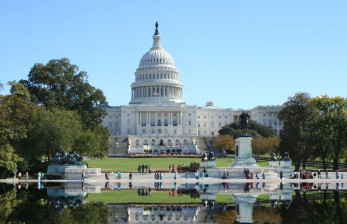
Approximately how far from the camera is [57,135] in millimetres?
56156

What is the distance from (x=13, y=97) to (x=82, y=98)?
890 inches

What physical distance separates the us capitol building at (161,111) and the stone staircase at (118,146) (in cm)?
2108

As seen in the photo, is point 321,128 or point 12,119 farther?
point 321,128

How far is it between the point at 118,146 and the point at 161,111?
38.8 metres

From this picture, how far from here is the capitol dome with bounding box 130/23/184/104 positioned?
533 ft

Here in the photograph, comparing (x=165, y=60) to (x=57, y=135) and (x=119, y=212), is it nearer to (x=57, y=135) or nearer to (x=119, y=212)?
(x=57, y=135)

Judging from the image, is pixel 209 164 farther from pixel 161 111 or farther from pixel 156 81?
pixel 156 81

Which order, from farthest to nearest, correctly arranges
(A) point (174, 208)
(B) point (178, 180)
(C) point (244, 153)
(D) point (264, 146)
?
(D) point (264, 146)
(C) point (244, 153)
(B) point (178, 180)
(A) point (174, 208)

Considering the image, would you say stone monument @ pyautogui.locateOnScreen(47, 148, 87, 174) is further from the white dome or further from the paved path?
the white dome

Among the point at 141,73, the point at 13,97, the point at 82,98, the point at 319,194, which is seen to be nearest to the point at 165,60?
the point at 141,73

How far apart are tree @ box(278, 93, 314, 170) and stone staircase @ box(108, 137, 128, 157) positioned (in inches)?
1919

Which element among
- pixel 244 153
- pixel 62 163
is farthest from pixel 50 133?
pixel 244 153

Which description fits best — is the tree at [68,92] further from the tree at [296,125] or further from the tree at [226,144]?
the tree at [226,144]

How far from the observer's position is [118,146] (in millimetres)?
120250
